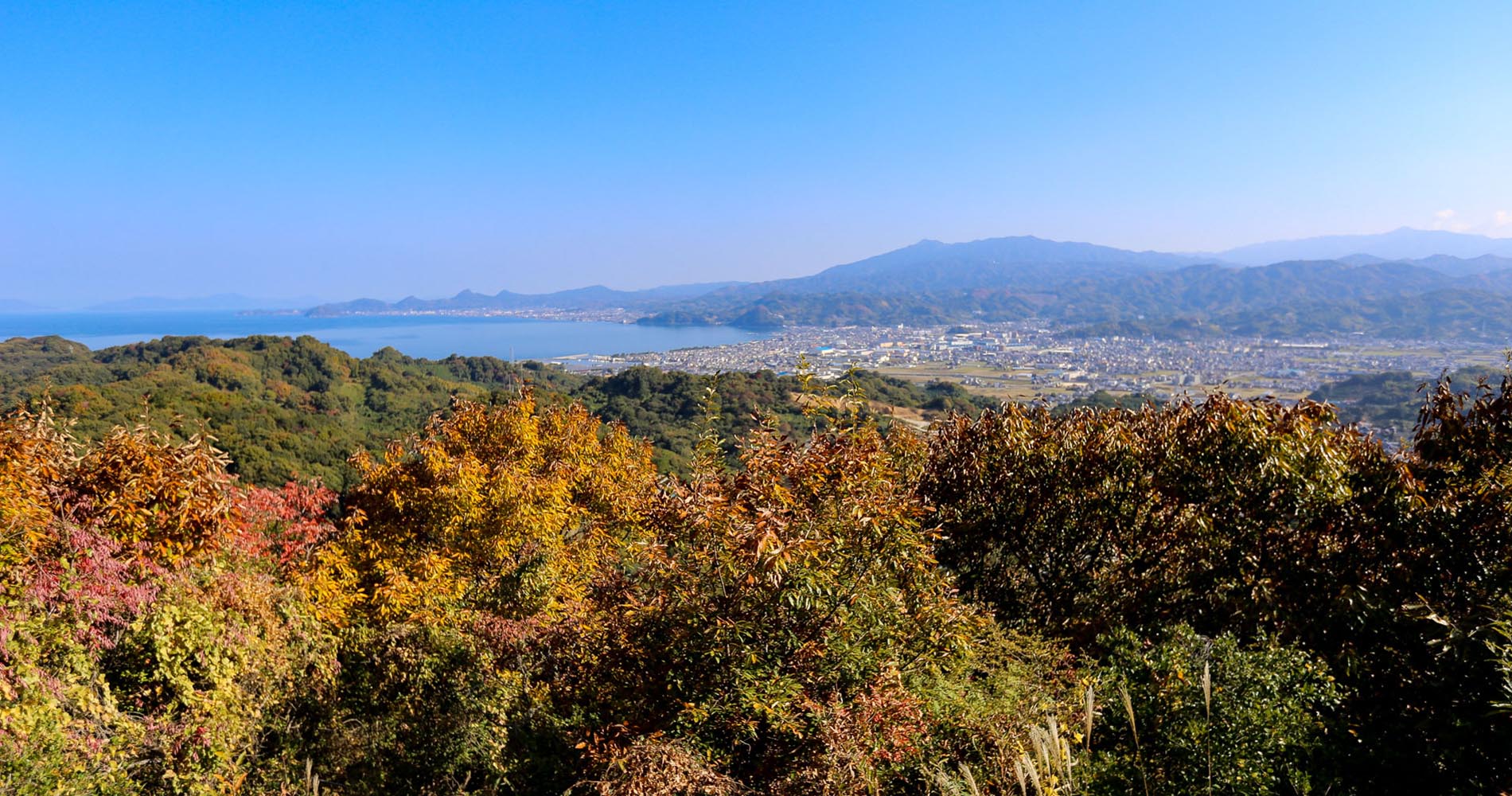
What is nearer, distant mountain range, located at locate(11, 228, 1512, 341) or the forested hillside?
the forested hillside

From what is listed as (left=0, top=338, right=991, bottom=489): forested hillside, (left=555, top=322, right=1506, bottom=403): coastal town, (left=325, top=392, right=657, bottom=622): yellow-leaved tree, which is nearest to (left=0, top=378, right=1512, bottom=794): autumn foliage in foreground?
(left=325, top=392, right=657, bottom=622): yellow-leaved tree

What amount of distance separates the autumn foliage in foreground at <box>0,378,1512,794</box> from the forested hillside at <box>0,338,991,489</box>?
776cm

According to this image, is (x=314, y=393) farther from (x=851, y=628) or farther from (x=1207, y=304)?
(x=1207, y=304)

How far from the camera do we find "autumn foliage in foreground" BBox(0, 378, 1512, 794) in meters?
3.33

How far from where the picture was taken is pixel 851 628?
3402 mm

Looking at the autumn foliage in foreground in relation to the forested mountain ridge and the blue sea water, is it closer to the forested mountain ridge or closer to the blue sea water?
the blue sea water

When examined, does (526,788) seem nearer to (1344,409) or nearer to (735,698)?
(735,698)

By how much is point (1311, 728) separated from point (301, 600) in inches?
293

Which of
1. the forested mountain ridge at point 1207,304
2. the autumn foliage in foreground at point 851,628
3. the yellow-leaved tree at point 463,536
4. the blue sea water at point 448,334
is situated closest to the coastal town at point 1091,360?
the forested mountain ridge at point 1207,304

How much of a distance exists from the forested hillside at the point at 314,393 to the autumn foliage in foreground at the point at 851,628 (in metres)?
7.76

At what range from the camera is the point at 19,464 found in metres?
Result: 4.84

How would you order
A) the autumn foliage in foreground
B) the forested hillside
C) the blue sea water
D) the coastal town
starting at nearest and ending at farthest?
the autumn foliage in foreground, the forested hillside, the coastal town, the blue sea water

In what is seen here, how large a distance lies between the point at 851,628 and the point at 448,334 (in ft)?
457

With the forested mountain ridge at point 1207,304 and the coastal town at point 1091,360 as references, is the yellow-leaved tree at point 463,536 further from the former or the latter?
the forested mountain ridge at point 1207,304
